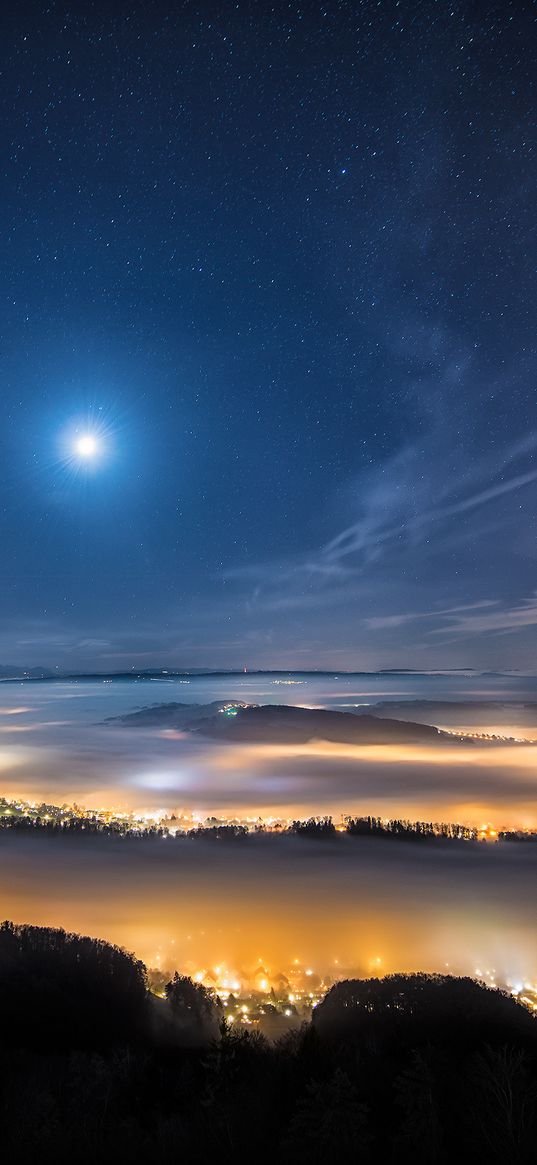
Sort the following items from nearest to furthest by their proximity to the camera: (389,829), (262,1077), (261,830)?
(262,1077)
(389,829)
(261,830)

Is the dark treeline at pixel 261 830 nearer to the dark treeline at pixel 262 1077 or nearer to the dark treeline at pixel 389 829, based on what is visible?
the dark treeline at pixel 389 829

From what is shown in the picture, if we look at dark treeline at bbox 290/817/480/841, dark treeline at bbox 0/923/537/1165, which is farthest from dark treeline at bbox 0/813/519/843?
dark treeline at bbox 0/923/537/1165

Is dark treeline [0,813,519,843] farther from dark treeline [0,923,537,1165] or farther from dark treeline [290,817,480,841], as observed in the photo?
dark treeline [0,923,537,1165]

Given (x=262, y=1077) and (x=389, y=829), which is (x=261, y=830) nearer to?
(x=389, y=829)

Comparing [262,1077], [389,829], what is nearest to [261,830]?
[389,829]

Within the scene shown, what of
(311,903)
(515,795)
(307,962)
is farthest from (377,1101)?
(515,795)
